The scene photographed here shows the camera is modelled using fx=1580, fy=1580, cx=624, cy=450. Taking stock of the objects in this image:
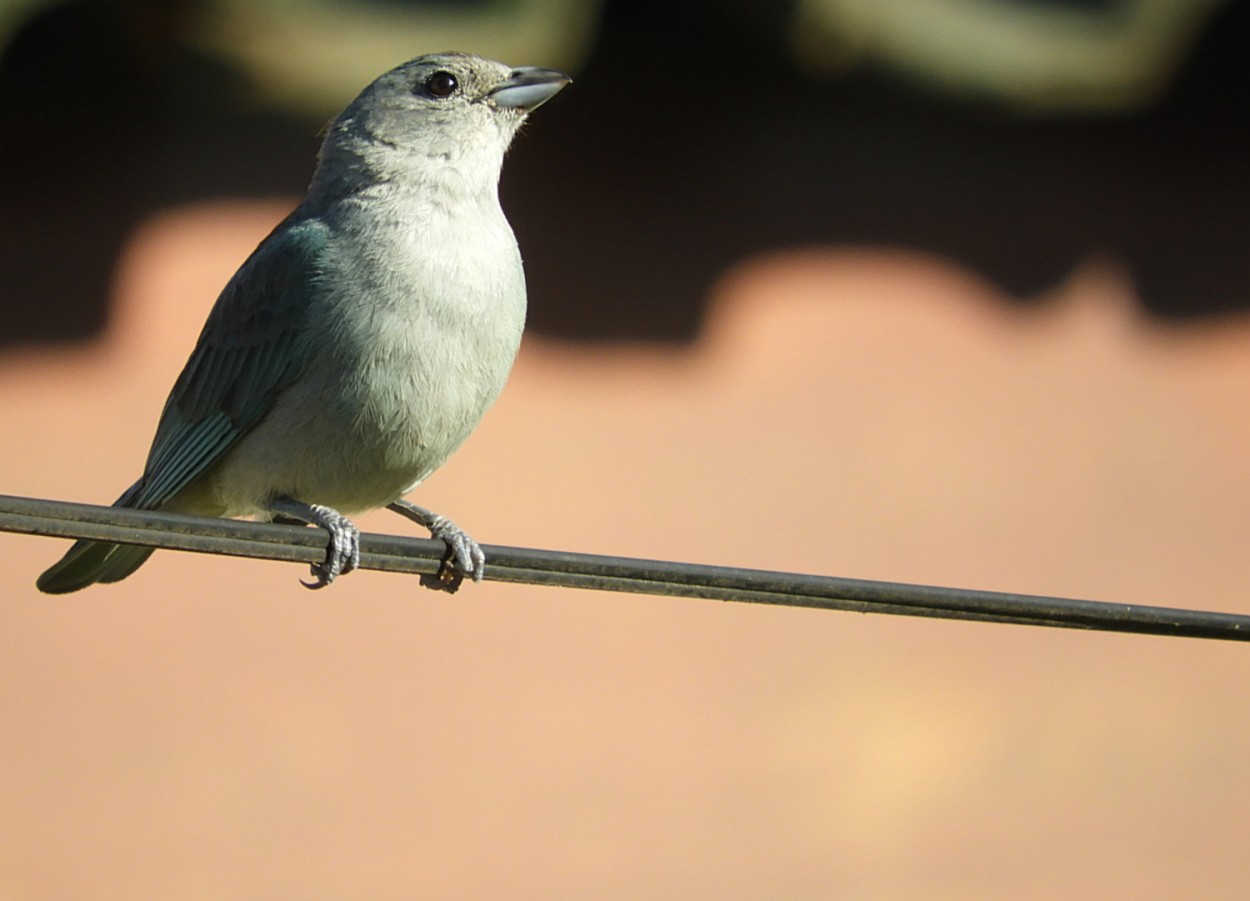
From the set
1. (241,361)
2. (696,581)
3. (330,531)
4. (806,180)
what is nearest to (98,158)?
(241,361)

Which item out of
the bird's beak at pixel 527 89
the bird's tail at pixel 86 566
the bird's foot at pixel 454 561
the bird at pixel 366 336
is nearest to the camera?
the bird's foot at pixel 454 561

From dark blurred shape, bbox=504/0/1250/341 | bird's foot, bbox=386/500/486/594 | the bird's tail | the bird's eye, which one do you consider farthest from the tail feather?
dark blurred shape, bbox=504/0/1250/341

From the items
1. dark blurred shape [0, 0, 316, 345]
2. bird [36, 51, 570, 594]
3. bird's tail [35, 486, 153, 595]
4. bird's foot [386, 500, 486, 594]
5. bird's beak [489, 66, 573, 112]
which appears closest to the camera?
bird's foot [386, 500, 486, 594]

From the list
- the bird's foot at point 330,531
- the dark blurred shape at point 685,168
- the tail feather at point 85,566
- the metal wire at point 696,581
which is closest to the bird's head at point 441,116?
the bird's foot at point 330,531

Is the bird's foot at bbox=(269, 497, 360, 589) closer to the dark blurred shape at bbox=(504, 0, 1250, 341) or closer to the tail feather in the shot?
the tail feather

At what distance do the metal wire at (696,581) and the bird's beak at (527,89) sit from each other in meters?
1.91

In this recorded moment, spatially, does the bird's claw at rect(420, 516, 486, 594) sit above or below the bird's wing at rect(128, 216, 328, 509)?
below

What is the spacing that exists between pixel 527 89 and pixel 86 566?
1.89 meters

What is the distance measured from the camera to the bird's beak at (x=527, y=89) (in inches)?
182

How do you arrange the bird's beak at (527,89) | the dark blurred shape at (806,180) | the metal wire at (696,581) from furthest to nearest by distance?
the dark blurred shape at (806,180) < the bird's beak at (527,89) < the metal wire at (696,581)

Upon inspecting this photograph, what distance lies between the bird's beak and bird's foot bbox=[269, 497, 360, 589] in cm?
130

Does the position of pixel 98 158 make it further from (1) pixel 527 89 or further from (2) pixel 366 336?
(2) pixel 366 336

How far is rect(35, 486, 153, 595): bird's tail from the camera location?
14.8 feet

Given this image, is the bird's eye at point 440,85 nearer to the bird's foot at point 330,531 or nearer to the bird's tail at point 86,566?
the bird's foot at point 330,531
